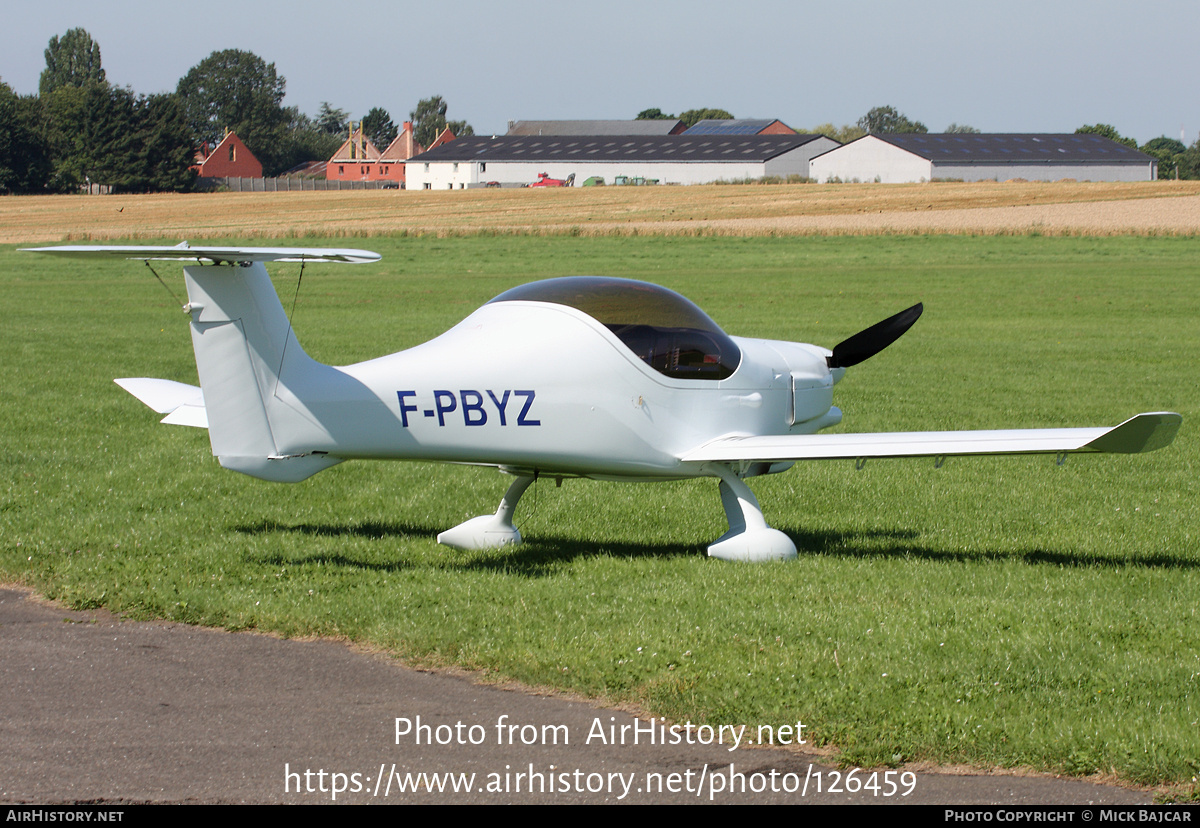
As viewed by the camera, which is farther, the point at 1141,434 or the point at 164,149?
the point at 164,149

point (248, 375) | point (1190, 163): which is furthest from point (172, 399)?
point (1190, 163)

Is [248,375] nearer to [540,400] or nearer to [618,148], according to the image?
[540,400]

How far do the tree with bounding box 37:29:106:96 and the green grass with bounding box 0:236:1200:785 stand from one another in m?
190

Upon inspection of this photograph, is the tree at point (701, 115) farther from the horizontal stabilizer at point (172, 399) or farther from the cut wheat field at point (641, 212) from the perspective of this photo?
the horizontal stabilizer at point (172, 399)

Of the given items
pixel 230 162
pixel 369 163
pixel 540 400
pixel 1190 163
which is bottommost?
pixel 540 400

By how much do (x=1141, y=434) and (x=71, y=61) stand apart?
8169 inches

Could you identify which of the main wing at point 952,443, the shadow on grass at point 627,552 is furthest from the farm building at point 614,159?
the main wing at point 952,443

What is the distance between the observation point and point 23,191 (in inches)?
4424

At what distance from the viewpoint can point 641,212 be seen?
71.2 meters

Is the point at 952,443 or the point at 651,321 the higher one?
the point at 651,321

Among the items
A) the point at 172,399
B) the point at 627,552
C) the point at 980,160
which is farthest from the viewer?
the point at 980,160

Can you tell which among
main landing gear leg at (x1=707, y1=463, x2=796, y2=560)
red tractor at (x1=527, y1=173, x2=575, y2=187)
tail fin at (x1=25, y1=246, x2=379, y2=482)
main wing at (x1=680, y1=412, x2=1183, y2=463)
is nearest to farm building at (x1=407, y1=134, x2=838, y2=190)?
red tractor at (x1=527, y1=173, x2=575, y2=187)
